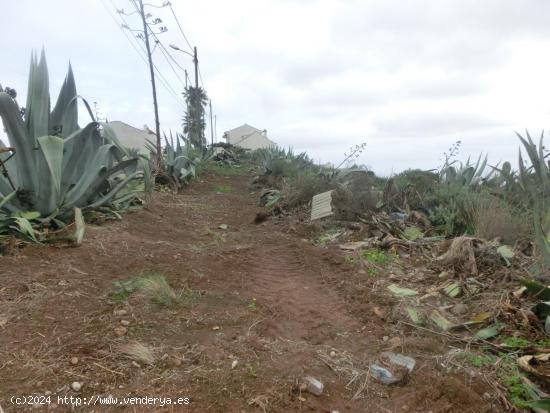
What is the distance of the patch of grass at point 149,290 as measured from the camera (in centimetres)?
250

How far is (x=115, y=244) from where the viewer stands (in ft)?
11.4

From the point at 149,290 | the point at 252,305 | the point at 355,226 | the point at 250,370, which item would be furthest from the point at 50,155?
the point at 355,226

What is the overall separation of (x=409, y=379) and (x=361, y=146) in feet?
21.7

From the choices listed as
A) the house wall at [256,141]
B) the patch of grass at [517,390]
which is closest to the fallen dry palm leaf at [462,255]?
the patch of grass at [517,390]

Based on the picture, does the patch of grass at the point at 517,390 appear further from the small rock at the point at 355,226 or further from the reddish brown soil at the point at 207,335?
the small rock at the point at 355,226

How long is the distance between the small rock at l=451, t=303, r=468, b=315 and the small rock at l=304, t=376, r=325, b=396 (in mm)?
1317

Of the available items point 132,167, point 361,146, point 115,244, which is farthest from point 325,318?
point 361,146

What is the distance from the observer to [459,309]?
2.71 metres

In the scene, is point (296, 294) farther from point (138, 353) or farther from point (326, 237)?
point (326, 237)

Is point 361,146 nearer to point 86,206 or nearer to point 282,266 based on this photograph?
point 282,266

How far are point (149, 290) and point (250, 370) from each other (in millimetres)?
1000

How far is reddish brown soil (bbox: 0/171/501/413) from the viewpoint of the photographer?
1719mm

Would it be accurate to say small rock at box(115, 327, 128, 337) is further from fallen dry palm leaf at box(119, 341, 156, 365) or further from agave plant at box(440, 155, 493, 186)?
agave plant at box(440, 155, 493, 186)

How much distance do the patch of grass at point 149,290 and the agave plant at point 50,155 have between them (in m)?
1.25
